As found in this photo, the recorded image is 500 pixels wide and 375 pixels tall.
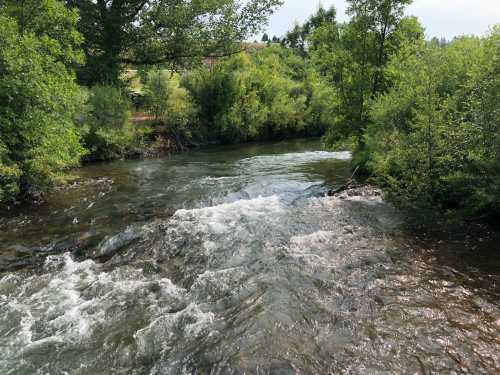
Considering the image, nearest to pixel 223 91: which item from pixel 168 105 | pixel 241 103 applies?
pixel 241 103

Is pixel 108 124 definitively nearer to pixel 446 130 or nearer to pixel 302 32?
pixel 446 130

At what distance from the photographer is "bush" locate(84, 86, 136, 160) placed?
79.3 feet

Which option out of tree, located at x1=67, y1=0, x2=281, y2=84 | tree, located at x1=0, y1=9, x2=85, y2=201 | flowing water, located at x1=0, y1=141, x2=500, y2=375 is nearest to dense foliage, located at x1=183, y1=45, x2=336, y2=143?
tree, located at x1=67, y1=0, x2=281, y2=84

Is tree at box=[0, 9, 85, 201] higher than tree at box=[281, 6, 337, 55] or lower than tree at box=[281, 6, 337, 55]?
lower

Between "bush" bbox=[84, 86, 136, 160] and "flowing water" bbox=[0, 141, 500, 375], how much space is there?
1222 centimetres

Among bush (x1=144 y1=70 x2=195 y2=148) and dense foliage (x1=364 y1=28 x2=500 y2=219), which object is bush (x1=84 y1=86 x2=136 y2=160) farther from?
dense foliage (x1=364 y1=28 x2=500 y2=219)

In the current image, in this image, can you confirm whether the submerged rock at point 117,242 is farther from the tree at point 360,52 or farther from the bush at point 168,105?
the bush at point 168,105

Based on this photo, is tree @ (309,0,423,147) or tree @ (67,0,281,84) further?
tree @ (67,0,281,84)

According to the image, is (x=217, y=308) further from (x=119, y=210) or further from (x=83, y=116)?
(x=83, y=116)

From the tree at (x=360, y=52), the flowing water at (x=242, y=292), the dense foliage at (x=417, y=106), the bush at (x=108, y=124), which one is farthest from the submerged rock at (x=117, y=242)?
the bush at (x=108, y=124)

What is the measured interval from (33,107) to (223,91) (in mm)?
24313

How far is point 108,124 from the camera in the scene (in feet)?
82.5

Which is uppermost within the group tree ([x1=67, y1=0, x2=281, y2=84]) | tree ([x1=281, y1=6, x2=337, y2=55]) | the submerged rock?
tree ([x1=281, y1=6, x2=337, y2=55])

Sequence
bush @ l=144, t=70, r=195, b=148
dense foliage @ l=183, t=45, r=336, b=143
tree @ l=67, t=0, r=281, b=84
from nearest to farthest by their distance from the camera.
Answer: tree @ l=67, t=0, r=281, b=84, bush @ l=144, t=70, r=195, b=148, dense foliage @ l=183, t=45, r=336, b=143
